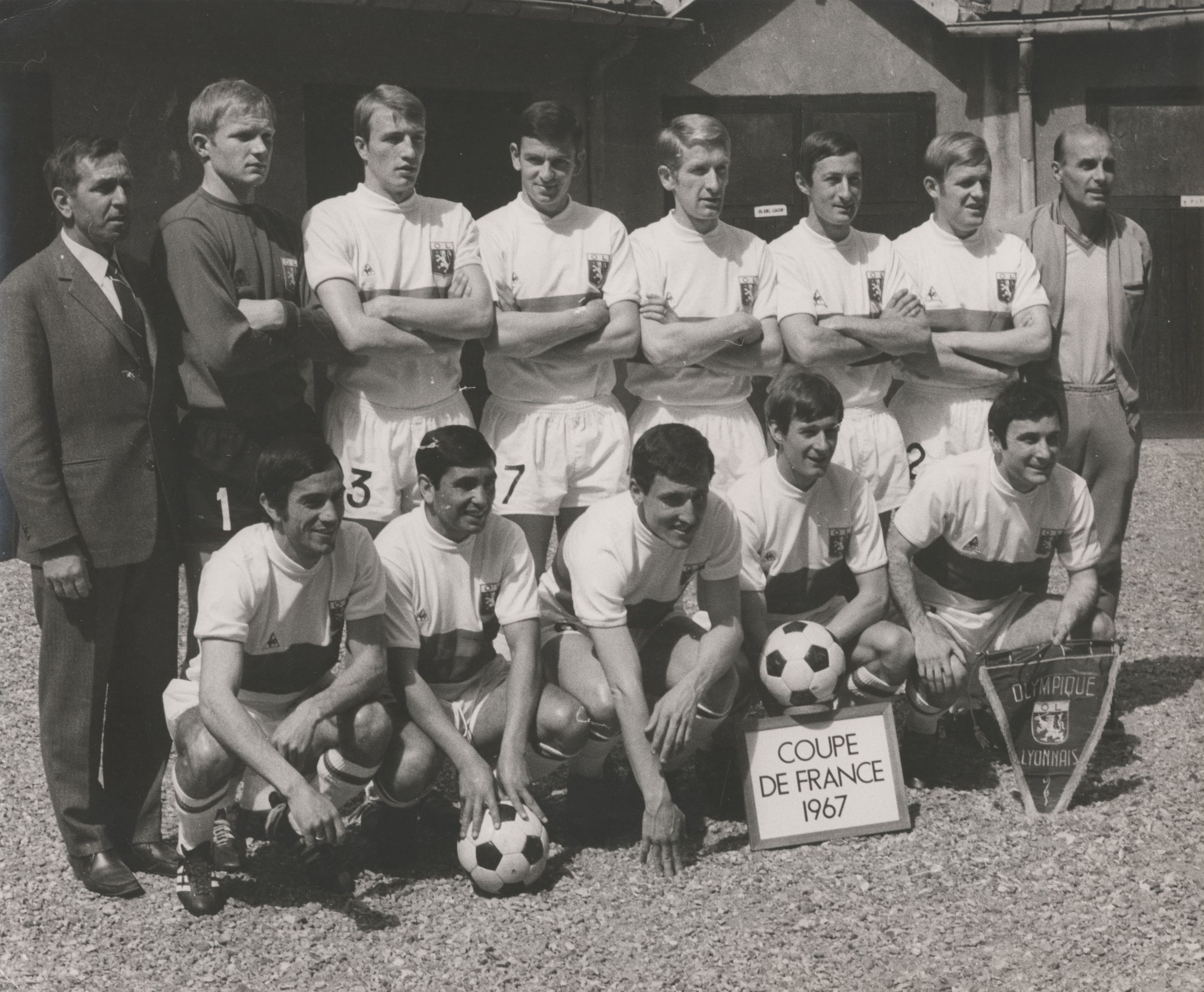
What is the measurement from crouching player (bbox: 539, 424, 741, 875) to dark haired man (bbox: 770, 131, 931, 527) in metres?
0.89

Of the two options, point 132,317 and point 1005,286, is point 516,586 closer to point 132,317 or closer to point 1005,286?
point 132,317

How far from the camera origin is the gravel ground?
3.93 meters

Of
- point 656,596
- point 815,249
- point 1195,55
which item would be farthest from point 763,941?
point 1195,55

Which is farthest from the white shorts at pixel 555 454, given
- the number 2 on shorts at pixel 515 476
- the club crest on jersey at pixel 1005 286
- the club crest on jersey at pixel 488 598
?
the club crest on jersey at pixel 1005 286

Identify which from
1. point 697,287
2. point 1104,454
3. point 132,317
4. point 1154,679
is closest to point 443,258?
point 697,287

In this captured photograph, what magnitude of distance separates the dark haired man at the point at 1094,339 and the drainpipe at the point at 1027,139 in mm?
6524

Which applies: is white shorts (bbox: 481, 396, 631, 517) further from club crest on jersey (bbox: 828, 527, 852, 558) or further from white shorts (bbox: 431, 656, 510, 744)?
club crest on jersey (bbox: 828, 527, 852, 558)

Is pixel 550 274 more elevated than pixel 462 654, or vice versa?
pixel 550 274

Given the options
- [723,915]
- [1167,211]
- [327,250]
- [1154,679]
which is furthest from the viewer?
[1167,211]

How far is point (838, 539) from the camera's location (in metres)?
5.37

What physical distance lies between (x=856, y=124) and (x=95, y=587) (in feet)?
30.4

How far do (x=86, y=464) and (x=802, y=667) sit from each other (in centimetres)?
239

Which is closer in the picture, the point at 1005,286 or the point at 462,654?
the point at 462,654

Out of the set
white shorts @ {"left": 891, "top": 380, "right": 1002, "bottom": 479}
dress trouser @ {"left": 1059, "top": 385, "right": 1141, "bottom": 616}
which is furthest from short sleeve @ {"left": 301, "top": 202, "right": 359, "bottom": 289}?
dress trouser @ {"left": 1059, "top": 385, "right": 1141, "bottom": 616}
